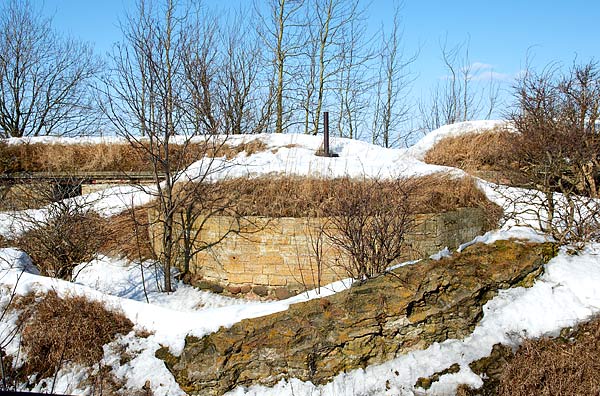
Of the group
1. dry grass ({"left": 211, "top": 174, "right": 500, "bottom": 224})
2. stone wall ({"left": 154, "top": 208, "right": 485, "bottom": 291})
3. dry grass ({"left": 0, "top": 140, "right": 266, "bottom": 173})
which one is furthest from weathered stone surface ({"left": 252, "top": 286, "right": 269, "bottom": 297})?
dry grass ({"left": 0, "top": 140, "right": 266, "bottom": 173})

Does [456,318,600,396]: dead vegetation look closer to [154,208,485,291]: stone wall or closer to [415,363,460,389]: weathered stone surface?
[415,363,460,389]: weathered stone surface

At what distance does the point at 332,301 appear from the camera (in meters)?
4.68

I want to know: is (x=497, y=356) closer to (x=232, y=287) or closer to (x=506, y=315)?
(x=506, y=315)

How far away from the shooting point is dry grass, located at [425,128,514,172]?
12672mm

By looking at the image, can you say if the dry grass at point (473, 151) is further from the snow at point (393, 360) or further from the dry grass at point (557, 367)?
the dry grass at point (557, 367)

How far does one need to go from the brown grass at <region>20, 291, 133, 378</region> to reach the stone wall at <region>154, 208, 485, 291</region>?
2.55 m

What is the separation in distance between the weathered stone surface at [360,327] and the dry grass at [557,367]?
56cm

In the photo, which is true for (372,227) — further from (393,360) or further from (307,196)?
(307,196)

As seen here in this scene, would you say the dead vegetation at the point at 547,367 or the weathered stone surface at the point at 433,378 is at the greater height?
the dead vegetation at the point at 547,367

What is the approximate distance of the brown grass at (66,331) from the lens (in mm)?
5000

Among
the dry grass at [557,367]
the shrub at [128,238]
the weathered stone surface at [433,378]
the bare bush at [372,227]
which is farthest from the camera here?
the shrub at [128,238]

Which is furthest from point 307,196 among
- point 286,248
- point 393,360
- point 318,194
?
point 393,360

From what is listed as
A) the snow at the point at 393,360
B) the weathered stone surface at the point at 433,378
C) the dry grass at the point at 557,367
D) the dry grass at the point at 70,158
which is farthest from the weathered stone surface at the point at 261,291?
the dry grass at the point at 70,158

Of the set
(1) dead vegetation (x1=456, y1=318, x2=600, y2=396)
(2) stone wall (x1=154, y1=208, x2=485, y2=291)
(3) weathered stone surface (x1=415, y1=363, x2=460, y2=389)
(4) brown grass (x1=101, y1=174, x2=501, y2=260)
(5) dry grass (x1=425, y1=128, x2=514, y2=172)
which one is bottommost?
(3) weathered stone surface (x1=415, y1=363, x2=460, y2=389)
